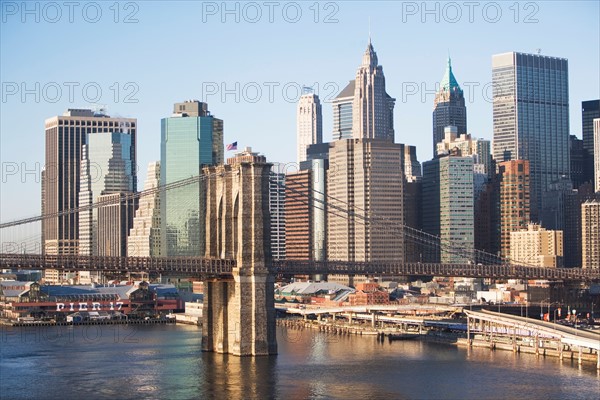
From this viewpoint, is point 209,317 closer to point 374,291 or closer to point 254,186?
point 254,186

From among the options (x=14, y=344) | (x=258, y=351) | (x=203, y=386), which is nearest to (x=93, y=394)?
(x=203, y=386)

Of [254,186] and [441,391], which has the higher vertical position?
[254,186]

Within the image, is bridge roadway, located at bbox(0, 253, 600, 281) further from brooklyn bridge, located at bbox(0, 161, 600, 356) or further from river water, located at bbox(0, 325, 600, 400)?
river water, located at bbox(0, 325, 600, 400)

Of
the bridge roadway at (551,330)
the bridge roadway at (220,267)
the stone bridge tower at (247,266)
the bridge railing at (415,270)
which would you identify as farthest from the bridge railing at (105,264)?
the bridge roadway at (551,330)

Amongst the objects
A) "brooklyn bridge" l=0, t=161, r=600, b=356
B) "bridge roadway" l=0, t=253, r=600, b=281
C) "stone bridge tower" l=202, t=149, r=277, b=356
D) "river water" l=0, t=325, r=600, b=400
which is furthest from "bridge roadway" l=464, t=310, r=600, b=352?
"stone bridge tower" l=202, t=149, r=277, b=356

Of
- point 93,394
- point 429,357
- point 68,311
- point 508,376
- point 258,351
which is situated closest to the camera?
point 93,394
